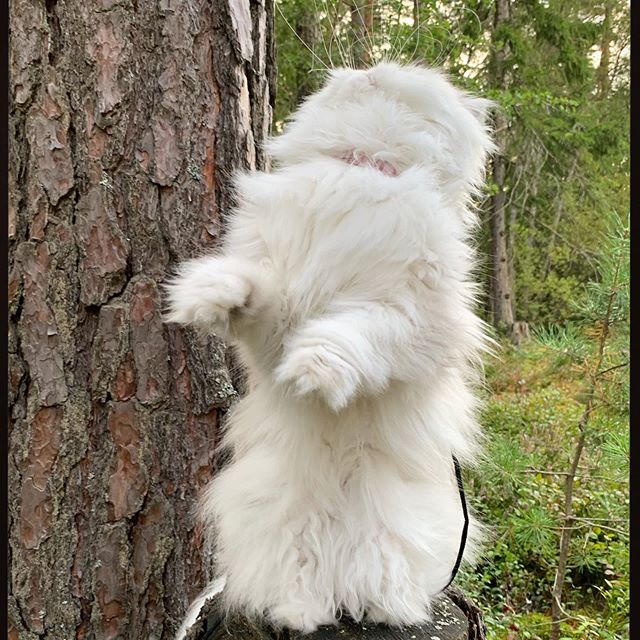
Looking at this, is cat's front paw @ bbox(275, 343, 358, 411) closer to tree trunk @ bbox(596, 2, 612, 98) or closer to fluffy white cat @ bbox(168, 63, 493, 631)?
fluffy white cat @ bbox(168, 63, 493, 631)

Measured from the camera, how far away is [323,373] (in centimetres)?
103

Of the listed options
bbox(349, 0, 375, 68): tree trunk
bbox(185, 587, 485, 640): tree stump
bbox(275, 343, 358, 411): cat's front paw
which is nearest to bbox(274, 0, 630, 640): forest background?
bbox(349, 0, 375, 68): tree trunk

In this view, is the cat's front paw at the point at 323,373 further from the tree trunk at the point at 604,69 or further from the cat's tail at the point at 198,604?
the tree trunk at the point at 604,69

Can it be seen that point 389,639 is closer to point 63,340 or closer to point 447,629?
point 447,629

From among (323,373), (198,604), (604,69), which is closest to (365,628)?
(198,604)

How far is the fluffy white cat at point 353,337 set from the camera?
123 centimetres

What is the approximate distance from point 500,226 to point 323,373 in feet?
27.2

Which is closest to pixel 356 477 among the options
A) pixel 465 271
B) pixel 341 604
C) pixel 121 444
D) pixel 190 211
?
pixel 341 604

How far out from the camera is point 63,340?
159cm

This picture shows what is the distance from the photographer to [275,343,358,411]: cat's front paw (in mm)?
1031

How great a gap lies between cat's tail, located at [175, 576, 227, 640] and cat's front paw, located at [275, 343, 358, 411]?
67 cm

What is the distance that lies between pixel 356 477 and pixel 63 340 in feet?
Result: 2.60

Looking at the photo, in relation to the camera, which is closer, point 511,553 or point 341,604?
point 341,604

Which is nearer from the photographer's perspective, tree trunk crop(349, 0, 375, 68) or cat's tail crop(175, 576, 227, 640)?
cat's tail crop(175, 576, 227, 640)
